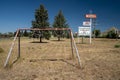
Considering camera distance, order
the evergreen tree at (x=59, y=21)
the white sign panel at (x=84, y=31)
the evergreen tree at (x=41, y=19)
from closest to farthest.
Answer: the white sign panel at (x=84, y=31) → the evergreen tree at (x=41, y=19) → the evergreen tree at (x=59, y=21)

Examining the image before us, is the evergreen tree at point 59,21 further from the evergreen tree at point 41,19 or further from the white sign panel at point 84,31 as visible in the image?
the white sign panel at point 84,31

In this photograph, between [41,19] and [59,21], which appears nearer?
[41,19]

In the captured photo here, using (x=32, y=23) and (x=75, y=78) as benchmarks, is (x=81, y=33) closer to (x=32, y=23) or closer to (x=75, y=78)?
(x=32, y=23)

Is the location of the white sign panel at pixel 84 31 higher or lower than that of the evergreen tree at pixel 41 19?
lower

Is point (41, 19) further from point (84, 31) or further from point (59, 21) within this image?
point (59, 21)

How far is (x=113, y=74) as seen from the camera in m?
7.84

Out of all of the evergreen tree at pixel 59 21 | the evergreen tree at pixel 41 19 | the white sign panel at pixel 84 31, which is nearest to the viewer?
the white sign panel at pixel 84 31

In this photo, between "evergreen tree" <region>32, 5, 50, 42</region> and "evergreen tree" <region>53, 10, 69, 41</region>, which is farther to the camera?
"evergreen tree" <region>53, 10, 69, 41</region>

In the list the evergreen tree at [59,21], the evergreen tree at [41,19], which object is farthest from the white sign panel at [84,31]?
the evergreen tree at [59,21]

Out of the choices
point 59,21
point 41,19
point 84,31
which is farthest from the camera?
point 59,21

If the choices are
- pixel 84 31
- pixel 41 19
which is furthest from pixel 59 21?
pixel 84 31

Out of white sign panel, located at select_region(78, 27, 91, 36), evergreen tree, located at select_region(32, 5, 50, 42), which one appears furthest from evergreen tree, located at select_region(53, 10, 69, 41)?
white sign panel, located at select_region(78, 27, 91, 36)

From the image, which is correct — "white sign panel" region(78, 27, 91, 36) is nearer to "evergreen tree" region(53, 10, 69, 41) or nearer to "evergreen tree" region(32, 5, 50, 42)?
"evergreen tree" region(32, 5, 50, 42)

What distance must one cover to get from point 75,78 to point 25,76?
7.11 ft
